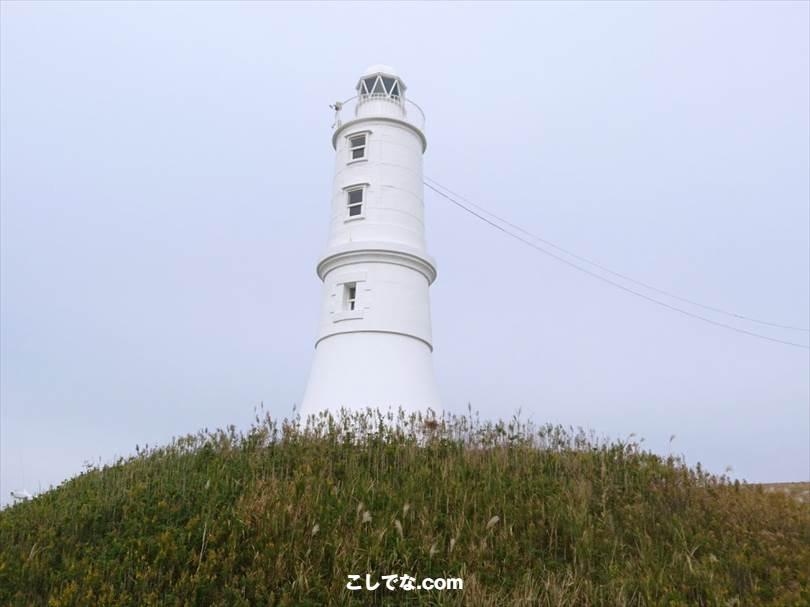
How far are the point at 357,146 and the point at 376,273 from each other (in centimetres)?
436

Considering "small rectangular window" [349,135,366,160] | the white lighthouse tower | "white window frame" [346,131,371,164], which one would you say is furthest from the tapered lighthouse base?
"small rectangular window" [349,135,366,160]

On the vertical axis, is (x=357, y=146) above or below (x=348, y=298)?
above

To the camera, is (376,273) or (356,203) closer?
(376,273)

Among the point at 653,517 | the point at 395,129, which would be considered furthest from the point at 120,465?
the point at 395,129

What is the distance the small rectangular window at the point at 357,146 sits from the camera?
60.1 ft

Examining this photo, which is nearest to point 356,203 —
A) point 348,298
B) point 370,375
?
point 348,298

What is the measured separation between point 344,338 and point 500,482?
8.39 meters

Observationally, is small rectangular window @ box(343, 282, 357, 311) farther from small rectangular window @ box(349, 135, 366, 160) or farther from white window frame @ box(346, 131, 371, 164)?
small rectangular window @ box(349, 135, 366, 160)

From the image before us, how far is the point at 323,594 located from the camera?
5703 millimetres

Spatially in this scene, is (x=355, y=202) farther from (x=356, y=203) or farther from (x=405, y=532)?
(x=405, y=532)

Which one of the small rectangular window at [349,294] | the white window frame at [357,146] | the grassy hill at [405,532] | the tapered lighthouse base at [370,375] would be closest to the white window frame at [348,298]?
the small rectangular window at [349,294]

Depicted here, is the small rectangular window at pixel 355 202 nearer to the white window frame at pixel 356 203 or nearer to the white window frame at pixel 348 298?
the white window frame at pixel 356 203

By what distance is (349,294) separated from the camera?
16.7 meters

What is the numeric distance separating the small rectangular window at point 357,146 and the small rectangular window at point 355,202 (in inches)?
41.5
